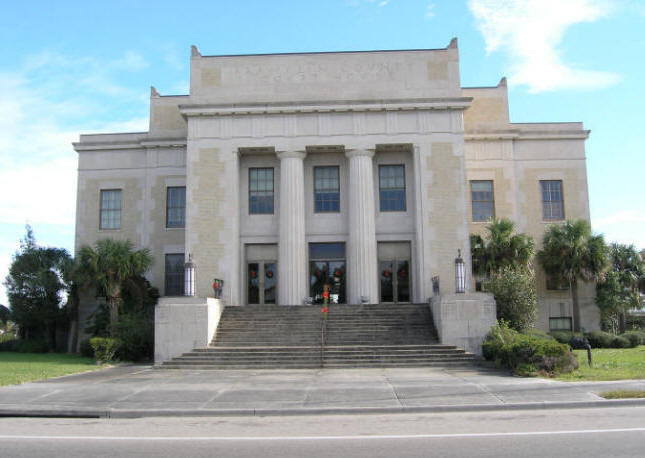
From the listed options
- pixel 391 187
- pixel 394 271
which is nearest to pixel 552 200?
pixel 391 187

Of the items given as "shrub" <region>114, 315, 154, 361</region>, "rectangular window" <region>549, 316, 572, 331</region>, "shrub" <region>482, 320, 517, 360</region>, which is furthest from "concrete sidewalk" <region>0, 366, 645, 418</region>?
"rectangular window" <region>549, 316, 572, 331</region>

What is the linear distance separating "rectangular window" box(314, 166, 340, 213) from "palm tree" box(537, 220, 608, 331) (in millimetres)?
10827

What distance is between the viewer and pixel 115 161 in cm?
3403

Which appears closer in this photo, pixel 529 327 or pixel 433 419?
pixel 433 419

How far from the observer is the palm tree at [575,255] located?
95.7ft

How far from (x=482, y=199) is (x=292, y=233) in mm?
10747

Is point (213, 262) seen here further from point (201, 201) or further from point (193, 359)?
point (193, 359)

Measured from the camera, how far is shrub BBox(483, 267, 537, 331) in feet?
84.4

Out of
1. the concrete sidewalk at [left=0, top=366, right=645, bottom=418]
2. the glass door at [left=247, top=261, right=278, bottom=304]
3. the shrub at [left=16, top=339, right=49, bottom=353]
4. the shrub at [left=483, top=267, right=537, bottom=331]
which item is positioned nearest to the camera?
the concrete sidewalk at [left=0, top=366, right=645, bottom=418]

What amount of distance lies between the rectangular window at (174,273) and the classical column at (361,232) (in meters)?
9.10

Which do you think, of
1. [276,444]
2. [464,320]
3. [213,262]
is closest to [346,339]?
[464,320]

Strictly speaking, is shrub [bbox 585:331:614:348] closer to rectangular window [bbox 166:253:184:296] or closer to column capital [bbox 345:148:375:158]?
column capital [bbox 345:148:375:158]

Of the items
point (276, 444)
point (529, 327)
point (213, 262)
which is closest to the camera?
point (276, 444)

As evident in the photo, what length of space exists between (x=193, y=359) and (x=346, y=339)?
5.88 m
